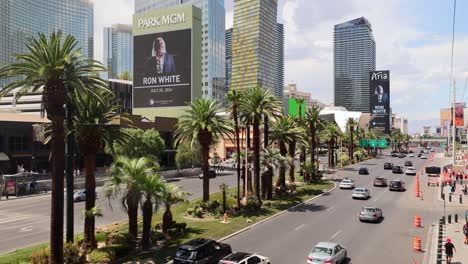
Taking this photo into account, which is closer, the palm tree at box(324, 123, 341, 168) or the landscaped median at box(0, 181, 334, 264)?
the landscaped median at box(0, 181, 334, 264)

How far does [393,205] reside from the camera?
47844 mm

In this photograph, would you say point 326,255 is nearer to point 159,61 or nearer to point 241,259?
point 241,259

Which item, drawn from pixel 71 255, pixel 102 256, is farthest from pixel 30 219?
pixel 102 256

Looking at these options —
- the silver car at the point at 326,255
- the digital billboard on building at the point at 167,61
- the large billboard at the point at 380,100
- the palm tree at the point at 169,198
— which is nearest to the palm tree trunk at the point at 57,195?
the palm tree at the point at 169,198

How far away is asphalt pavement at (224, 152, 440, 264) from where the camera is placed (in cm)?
2769

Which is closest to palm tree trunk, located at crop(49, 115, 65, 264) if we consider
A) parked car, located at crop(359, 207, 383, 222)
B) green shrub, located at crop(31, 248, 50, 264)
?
green shrub, located at crop(31, 248, 50, 264)

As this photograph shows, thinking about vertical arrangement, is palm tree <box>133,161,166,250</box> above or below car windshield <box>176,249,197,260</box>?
above

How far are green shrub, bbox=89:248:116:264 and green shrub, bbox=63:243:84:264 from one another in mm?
644

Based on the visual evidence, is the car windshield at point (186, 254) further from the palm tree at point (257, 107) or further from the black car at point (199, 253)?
the palm tree at point (257, 107)

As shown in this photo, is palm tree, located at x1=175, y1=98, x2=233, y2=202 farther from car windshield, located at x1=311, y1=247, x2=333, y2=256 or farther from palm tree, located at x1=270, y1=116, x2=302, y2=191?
car windshield, located at x1=311, y1=247, x2=333, y2=256

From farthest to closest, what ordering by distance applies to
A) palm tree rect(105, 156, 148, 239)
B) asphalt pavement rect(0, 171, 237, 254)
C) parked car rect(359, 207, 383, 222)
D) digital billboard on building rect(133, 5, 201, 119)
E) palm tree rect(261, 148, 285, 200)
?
digital billboard on building rect(133, 5, 201, 119) < palm tree rect(261, 148, 285, 200) < parked car rect(359, 207, 383, 222) < asphalt pavement rect(0, 171, 237, 254) < palm tree rect(105, 156, 148, 239)

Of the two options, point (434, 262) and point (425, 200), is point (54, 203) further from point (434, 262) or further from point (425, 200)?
point (425, 200)

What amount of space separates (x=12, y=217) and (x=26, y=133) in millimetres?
41729

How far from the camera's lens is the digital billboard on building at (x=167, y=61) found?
12606 cm
